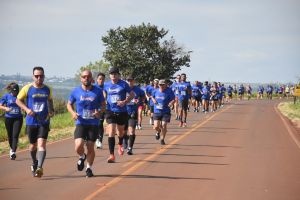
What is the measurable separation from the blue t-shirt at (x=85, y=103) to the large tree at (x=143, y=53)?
42413 mm

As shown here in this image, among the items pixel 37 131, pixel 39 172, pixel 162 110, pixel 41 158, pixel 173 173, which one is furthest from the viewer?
pixel 162 110

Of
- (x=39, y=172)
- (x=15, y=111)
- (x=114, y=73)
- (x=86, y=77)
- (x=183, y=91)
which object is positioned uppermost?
(x=114, y=73)

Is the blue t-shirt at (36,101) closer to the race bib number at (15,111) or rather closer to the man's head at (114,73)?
the man's head at (114,73)

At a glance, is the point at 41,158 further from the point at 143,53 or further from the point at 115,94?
the point at 143,53

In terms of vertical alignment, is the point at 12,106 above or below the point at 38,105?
below

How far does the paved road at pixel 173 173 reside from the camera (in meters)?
10.3

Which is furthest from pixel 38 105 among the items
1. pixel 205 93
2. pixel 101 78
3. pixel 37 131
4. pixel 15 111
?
pixel 205 93

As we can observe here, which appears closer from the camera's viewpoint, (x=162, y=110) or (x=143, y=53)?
(x=162, y=110)

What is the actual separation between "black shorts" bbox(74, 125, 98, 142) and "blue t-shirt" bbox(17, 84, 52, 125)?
0.70 meters

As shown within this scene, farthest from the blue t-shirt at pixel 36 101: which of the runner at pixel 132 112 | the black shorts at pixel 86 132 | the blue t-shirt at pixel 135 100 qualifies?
the blue t-shirt at pixel 135 100

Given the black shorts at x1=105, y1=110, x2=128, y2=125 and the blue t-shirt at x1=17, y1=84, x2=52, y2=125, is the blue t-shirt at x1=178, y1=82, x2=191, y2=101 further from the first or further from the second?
the blue t-shirt at x1=17, y1=84, x2=52, y2=125

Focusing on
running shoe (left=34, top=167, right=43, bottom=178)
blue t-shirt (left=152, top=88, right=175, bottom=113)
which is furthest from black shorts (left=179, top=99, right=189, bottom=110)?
running shoe (left=34, top=167, right=43, bottom=178)

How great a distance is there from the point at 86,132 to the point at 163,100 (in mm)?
6938

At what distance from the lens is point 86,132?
1170 cm
